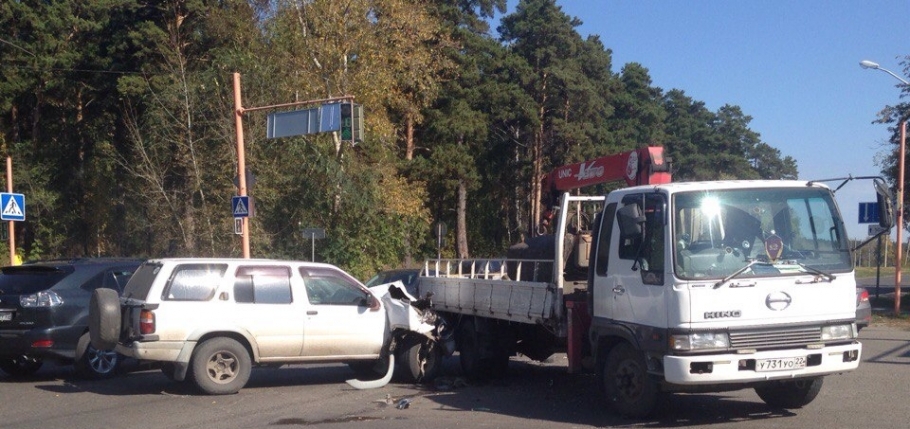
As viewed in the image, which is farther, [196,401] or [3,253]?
[3,253]

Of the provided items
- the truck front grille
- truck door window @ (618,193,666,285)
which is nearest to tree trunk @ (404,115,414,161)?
truck door window @ (618,193,666,285)

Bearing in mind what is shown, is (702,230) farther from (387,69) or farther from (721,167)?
(721,167)

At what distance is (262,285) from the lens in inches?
480

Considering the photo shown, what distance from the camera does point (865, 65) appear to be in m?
22.8

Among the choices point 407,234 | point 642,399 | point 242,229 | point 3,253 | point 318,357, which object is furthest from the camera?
point 3,253

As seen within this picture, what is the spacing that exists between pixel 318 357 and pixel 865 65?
55.5 ft

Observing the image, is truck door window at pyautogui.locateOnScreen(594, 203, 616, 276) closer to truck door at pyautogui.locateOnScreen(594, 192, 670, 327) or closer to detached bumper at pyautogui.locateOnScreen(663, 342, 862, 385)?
truck door at pyautogui.locateOnScreen(594, 192, 670, 327)

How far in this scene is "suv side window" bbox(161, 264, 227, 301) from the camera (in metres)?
11.7

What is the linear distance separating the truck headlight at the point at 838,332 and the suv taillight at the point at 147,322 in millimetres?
7765

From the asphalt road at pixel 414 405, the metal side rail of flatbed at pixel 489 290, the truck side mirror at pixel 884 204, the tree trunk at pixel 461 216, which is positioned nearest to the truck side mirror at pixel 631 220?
the metal side rail of flatbed at pixel 489 290

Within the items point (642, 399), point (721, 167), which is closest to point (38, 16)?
point (721, 167)

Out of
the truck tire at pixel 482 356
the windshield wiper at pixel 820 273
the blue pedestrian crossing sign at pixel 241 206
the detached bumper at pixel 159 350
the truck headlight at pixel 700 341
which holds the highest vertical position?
the blue pedestrian crossing sign at pixel 241 206

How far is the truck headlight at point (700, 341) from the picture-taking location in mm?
8359

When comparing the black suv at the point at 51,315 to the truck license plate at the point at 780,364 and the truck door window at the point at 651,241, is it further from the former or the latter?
the truck license plate at the point at 780,364
